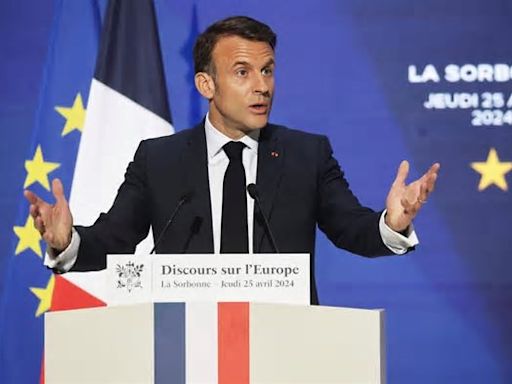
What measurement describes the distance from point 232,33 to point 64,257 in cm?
87

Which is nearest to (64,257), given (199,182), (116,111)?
(199,182)

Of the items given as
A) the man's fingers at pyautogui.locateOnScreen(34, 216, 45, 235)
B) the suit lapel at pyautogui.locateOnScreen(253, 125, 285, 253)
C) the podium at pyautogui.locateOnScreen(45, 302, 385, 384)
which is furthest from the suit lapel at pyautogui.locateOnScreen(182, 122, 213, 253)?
the podium at pyautogui.locateOnScreen(45, 302, 385, 384)

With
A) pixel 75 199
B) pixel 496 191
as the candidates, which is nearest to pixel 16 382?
pixel 75 199

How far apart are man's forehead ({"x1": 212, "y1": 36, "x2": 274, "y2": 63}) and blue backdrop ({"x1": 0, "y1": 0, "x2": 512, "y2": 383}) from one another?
45.4 inches

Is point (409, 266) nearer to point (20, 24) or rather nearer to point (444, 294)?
point (444, 294)

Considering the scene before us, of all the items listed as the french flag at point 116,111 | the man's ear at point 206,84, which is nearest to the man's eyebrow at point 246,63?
the man's ear at point 206,84

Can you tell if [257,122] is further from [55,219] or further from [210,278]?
[210,278]

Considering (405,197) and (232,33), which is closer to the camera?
(405,197)

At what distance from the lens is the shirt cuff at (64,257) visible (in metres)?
2.50

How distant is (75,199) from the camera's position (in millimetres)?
4117

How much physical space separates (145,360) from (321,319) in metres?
0.37

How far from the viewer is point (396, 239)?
253cm

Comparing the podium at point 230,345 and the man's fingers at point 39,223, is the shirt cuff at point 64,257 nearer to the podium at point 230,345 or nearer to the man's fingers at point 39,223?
the man's fingers at point 39,223

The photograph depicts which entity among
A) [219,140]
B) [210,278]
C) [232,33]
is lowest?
[210,278]
